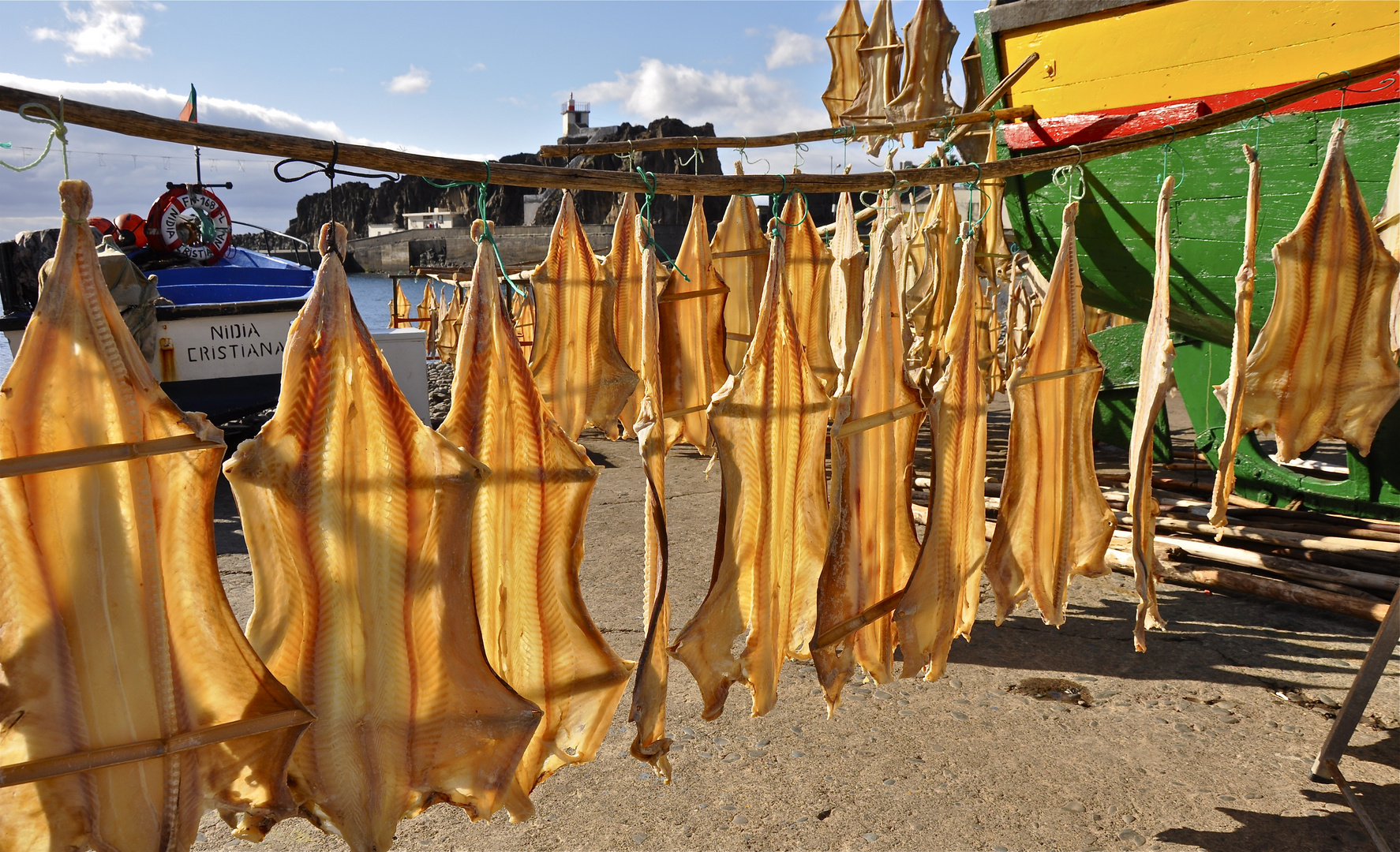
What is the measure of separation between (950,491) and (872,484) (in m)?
0.26

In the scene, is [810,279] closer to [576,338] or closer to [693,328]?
[693,328]

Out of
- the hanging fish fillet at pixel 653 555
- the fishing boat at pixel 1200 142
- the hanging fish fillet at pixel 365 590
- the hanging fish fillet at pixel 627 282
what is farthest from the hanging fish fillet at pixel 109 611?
the fishing boat at pixel 1200 142

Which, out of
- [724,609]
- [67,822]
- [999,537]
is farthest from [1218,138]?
[67,822]

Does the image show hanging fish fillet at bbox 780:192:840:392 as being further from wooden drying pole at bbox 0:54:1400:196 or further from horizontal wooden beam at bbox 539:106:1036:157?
wooden drying pole at bbox 0:54:1400:196

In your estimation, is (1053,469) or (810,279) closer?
(1053,469)

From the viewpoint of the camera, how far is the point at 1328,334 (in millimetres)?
2773

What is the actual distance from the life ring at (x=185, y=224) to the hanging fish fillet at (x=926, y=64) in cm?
719

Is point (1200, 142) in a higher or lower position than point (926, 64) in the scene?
lower

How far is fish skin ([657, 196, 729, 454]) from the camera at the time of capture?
4.09 meters

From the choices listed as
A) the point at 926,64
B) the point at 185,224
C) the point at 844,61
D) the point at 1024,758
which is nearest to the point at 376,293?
the point at 185,224

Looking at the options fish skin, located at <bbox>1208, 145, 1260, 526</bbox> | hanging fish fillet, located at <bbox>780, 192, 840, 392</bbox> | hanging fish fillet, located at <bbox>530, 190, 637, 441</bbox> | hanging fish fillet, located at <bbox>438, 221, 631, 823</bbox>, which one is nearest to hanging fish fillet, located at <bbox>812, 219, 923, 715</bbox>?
hanging fish fillet, located at <bbox>438, 221, 631, 823</bbox>

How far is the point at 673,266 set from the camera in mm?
3697

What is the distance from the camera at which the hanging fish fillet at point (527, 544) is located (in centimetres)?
184

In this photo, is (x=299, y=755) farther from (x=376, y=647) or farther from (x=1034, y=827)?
(x=1034, y=827)
